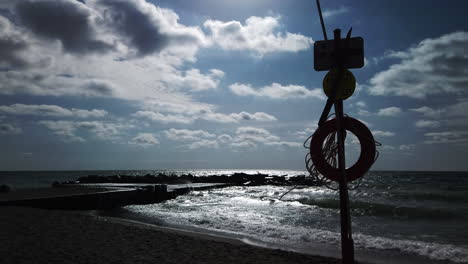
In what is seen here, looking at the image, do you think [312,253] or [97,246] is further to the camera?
[312,253]

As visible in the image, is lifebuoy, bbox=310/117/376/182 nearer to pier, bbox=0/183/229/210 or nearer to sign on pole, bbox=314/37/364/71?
sign on pole, bbox=314/37/364/71

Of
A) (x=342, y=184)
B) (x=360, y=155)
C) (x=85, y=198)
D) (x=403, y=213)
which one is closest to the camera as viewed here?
(x=342, y=184)

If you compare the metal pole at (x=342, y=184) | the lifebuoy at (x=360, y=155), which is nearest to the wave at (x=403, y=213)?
the lifebuoy at (x=360, y=155)

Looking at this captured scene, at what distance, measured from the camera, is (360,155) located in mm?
4168

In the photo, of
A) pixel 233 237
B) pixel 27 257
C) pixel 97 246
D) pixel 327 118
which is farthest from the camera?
pixel 233 237

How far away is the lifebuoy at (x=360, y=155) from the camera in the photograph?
4031mm

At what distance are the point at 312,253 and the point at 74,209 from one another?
37.8 ft

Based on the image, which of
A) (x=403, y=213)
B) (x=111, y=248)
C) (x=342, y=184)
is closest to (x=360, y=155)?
(x=342, y=184)

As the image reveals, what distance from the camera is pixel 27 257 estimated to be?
509cm

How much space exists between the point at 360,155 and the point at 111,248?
4.77 m

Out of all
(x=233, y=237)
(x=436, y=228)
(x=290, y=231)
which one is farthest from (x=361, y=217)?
(x=233, y=237)

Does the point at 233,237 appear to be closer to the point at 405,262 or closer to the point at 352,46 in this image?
the point at 405,262

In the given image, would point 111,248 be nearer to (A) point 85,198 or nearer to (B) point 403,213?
(A) point 85,198

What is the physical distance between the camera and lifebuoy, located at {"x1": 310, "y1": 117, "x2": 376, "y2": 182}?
13.2ft
